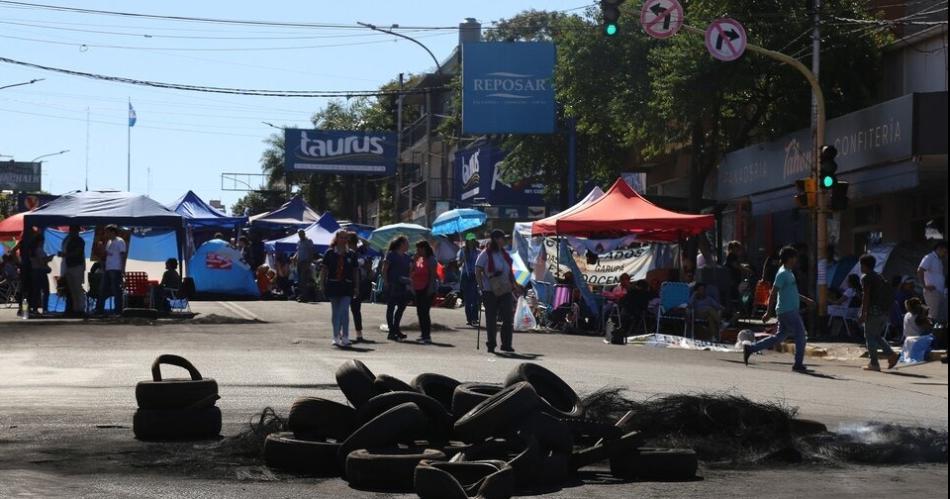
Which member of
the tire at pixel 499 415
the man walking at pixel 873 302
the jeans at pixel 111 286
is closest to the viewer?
the tire at pixel 499 415

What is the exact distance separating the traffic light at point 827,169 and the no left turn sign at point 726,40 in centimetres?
264

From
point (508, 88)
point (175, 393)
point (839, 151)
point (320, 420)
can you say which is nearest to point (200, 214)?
point (508, 88)

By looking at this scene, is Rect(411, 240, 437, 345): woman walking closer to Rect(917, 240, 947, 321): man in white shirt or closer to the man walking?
the man walking

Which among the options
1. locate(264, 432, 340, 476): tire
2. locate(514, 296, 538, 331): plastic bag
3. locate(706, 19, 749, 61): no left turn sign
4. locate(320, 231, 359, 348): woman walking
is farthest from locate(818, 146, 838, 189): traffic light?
locate(264, 432, 340, 476): tire

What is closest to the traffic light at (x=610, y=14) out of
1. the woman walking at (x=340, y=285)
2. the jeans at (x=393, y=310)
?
the jeans at (x=393, y=310)

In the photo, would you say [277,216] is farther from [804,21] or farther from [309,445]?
[309,445]

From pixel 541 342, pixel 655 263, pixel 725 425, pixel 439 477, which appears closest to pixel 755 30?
pixel 655 263

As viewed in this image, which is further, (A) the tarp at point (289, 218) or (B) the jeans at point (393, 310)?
(A) the tarp at point (289, 218)

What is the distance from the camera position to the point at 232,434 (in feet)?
35.3

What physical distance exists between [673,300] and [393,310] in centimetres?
565

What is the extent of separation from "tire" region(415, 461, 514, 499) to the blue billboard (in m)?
39.9

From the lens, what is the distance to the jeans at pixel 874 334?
63.6ft

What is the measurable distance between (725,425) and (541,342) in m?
14.1

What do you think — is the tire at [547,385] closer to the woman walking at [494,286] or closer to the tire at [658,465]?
the tire at [658,465]
